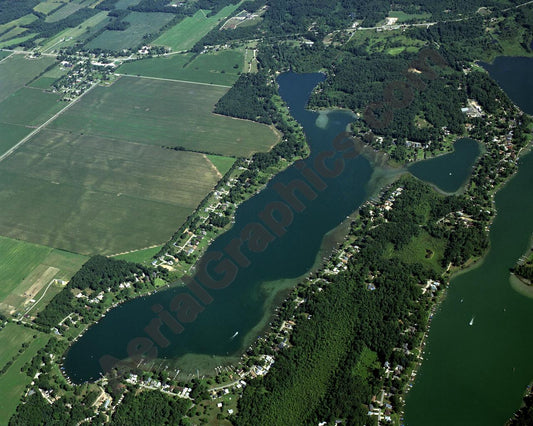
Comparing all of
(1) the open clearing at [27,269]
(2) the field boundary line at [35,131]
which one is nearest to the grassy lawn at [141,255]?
(1) the open clearing at [27,269]

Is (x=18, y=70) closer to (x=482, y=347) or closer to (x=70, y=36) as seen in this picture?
(x=70, y=36)

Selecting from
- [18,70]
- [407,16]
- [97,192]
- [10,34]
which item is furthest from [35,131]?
[407,16]

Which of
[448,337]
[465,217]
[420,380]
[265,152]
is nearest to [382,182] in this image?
[465,217]

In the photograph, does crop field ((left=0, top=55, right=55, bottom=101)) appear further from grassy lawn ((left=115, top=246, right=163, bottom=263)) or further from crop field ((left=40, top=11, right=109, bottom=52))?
grassy lawn ((left=115, top=246, right=163, bottom=263))

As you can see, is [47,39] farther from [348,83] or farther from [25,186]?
[348,83]

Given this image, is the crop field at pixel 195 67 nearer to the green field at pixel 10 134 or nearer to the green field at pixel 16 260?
the green field at pixel 10 134

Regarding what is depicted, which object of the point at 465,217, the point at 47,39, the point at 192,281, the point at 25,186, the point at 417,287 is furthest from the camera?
the point at 47,39

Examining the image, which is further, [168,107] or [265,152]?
[168,107]
